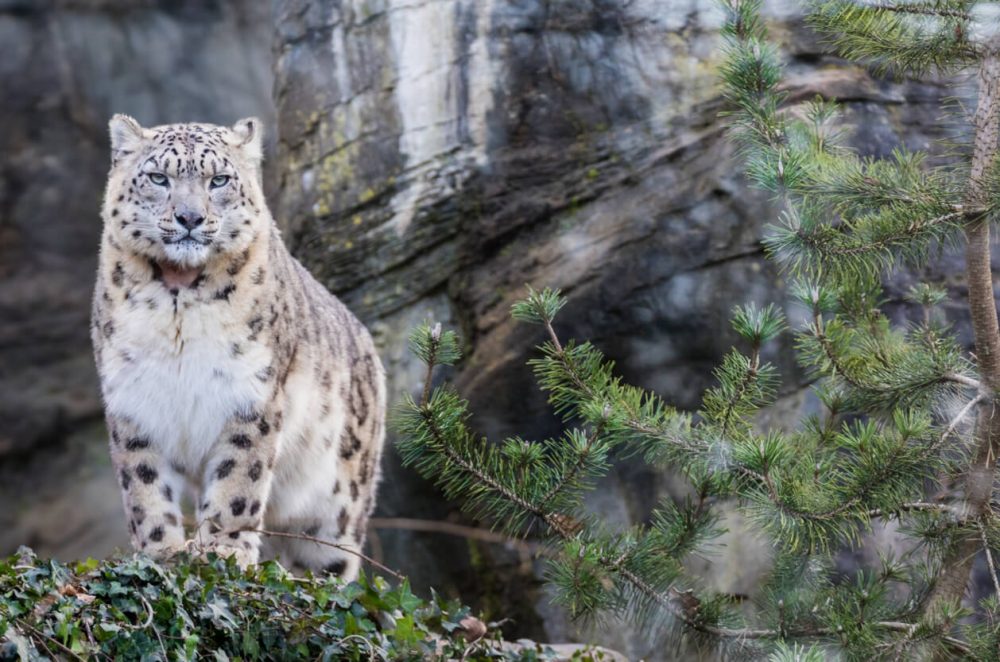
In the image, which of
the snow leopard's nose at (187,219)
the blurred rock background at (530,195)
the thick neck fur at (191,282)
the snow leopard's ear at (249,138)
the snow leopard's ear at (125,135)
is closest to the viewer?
the snow leopard's nose at (187,219)

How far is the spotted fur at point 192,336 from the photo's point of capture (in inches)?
197

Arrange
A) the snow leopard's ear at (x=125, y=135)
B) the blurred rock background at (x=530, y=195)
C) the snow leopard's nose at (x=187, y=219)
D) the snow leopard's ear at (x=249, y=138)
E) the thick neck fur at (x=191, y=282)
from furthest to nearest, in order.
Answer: the blurred rock background at (x=530, y=195)
the snow leopard's ear at (x=249, y=138)
the snow leopard's ear at (x=125, y=135)
the thick neck fur at (x=191, y=282)
the snow leopard's nose at (x=187, y=219)

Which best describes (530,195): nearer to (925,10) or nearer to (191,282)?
(191,282)

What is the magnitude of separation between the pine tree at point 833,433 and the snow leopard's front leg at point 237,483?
890mm

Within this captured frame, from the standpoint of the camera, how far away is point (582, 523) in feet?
15.0

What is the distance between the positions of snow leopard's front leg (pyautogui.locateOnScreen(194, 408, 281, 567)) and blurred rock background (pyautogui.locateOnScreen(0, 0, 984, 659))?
1879mm

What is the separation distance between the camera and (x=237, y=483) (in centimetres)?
510

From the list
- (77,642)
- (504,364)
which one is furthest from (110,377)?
(504,364)

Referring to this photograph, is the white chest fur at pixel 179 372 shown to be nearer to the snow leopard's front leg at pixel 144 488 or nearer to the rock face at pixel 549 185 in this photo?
the snow leopard's front leg at pixel 144 488

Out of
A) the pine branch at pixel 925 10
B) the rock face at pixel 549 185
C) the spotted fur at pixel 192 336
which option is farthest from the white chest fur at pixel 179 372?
the pine branch at pixel 925 10

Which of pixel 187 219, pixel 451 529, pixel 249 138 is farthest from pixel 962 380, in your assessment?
pixel 451 529

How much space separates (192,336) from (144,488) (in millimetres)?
609

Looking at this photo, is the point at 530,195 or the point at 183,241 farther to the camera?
the point at 530,195

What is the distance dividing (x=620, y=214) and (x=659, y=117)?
20.7 inches
